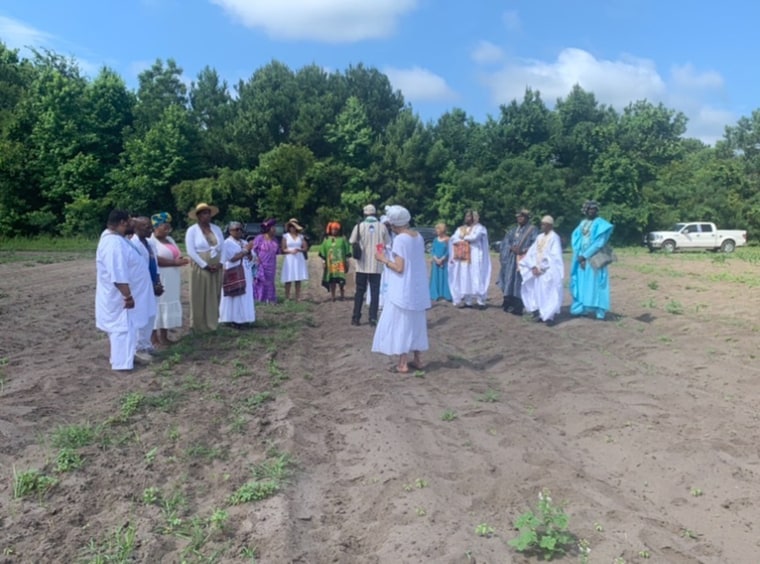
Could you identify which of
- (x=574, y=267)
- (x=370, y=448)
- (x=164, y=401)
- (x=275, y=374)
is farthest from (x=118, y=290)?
(x=574, y=267)

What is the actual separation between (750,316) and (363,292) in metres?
6.34

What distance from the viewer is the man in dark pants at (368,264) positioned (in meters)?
9.59

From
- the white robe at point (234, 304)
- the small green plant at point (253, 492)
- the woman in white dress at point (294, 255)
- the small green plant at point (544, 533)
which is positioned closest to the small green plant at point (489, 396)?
the small green plant at point (544, 533)

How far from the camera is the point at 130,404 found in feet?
18.2

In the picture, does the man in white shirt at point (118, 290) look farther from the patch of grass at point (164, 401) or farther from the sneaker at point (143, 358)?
the patch of grass at point (164, 401)

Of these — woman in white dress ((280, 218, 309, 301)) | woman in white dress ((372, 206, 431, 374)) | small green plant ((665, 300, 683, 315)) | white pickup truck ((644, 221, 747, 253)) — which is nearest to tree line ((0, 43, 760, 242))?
white pickup truck ((644, 221, 747, 253))

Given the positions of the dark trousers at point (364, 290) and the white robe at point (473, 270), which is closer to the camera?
the dark trousers at point (364, 290)

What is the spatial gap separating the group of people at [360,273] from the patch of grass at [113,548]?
3564mm

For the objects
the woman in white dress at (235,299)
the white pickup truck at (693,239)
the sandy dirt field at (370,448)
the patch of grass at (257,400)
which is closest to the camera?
the sandy dirt field at (370,448)

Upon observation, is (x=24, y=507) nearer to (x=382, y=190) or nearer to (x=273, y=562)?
(x=273, y=562)

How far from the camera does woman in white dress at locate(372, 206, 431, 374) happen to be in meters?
6.68

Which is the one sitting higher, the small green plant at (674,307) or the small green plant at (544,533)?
the small green plant at (674,307)

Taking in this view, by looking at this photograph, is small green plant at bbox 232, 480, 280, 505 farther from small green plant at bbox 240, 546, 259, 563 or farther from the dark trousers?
the dark trousers

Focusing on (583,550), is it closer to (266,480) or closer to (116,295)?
(266,480)
